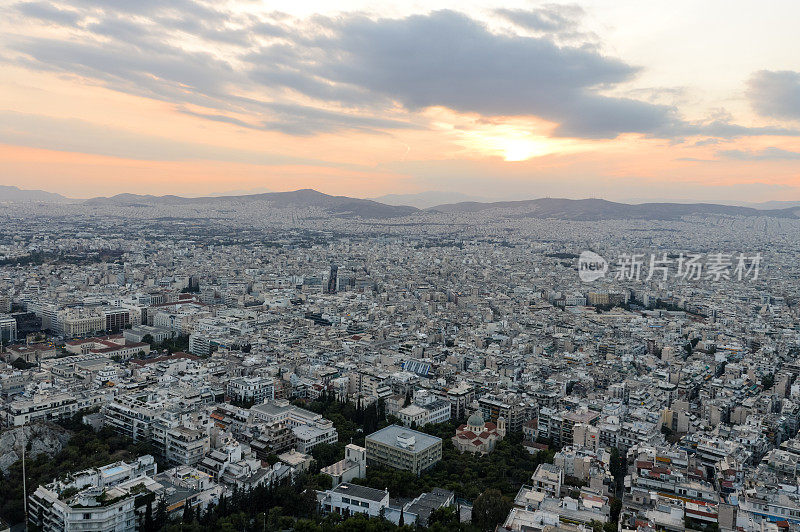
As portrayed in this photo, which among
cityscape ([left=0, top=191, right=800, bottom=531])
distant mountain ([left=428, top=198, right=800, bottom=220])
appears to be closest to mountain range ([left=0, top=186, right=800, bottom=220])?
distant mountain ([left=428, top=198, right=800, bottom=220])

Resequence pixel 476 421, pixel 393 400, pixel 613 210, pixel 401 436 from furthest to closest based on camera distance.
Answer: pixel 613 210
pixel 393 400
pixel 476 421
pixel 401 436

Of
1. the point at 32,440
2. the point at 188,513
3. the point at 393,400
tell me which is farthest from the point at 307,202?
the point at 188,513

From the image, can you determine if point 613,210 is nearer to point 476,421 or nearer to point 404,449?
point 476,421

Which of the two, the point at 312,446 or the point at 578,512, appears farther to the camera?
the point at 312,446

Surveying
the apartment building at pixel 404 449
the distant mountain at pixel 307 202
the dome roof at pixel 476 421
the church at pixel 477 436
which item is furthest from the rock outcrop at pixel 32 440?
→ the distant mountain at pixel 307 202

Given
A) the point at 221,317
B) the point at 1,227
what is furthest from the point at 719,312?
the point at 1,227

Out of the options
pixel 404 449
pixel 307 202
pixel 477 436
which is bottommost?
pixel 477 436

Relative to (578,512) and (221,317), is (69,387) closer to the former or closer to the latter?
(221,317)
